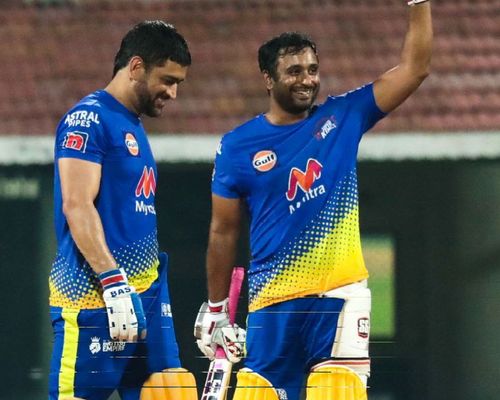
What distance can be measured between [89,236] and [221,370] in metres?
0.88

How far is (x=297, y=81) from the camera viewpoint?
5.17m

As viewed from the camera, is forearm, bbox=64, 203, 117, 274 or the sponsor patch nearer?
forearm, bbox=64, 203, 117, 274

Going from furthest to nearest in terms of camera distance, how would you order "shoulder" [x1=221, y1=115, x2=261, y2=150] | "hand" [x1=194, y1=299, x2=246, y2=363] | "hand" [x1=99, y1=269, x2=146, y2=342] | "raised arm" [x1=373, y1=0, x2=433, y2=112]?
1. "hand" [x1=194, y1=299, x2=246, y2=363]
2. "shoulder" [x1=221, y1=115, x2=261, y2=150]
3. "raised arm" [x1=373, y1=0, x2=433, y2=112]
4. "hand" [x1=99, y1=269, x2=146, y2=342]

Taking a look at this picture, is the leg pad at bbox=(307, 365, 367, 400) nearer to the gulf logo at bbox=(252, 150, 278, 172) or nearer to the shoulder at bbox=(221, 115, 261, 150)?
the gulf logo at bbox=(252, 150, 278, 172)

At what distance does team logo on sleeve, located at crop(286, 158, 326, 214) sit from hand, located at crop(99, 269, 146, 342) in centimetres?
66

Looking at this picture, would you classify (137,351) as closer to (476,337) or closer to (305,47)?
(305,47)

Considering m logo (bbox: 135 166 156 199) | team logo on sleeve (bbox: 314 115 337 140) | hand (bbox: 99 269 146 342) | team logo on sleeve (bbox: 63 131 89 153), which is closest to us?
hand (bbox: 99 269 146 342)

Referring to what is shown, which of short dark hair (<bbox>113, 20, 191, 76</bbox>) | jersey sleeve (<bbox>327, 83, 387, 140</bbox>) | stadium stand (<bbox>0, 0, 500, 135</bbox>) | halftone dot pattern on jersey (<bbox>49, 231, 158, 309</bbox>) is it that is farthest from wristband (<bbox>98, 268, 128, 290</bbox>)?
stadium stand (<bbox>0, 0, 500, 135</bbox>)

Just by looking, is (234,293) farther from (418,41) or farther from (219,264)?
(418,41)

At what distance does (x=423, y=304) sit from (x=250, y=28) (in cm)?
191

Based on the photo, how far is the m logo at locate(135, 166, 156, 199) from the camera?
4.94 m

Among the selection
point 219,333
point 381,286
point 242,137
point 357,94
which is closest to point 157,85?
point 242,137

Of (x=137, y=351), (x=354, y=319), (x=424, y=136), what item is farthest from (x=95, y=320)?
(x=424, y=136)

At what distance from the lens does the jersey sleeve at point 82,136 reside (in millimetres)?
4812
